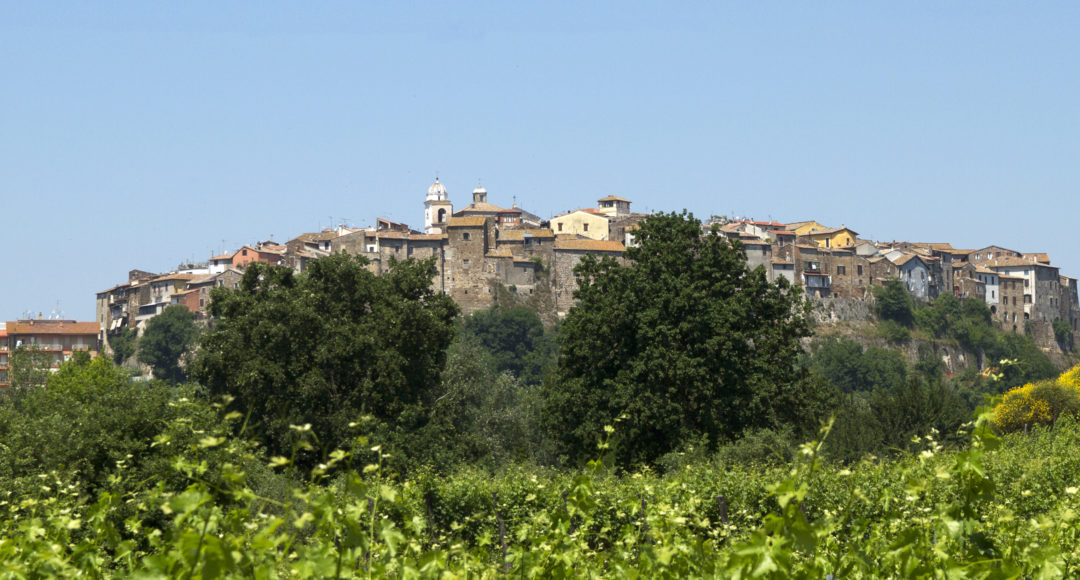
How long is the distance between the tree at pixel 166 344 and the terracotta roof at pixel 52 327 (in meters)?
13.9

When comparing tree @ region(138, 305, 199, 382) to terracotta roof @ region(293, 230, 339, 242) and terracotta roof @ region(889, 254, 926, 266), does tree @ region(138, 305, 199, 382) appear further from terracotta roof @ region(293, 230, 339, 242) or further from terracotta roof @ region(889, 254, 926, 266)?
terracotta roof @ region(889, 254, 926, 266)

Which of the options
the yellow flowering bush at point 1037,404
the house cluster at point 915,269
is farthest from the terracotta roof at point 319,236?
the yellow flowering bush at point 1037,404

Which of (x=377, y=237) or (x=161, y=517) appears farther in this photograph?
(x=377, y=237)

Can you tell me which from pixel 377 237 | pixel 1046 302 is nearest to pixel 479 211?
pixel 377 237

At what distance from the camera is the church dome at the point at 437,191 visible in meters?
146

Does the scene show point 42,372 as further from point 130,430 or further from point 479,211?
point 479,211

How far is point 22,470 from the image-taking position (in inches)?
948

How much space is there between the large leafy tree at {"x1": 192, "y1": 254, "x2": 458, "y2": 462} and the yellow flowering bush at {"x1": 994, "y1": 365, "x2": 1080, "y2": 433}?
3394 centimetres

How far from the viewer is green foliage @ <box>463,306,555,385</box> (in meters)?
108

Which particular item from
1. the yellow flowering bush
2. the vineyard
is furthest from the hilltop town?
the vineyard

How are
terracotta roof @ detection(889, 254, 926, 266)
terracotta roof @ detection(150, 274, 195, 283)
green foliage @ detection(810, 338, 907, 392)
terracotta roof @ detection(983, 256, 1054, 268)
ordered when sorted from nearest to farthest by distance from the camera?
green foliage @ detection(810, 338, 907, 392) < terracotta roof @ detection(150, 274, 195, 283) < terracotta roof @ detection(889, 254, 926, 266) < terracotta roof @ detection(983, 256, 1054, 268)

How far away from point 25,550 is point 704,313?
24.4 m

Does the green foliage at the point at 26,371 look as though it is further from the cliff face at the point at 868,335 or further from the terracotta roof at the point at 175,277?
the cliff face at the point at 868,335

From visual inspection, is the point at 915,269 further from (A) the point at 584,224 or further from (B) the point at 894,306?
(A) the point at 584,224
